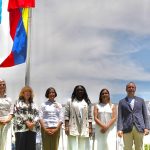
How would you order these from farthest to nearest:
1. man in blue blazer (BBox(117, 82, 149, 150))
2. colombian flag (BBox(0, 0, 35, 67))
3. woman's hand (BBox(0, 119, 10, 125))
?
colombian flag (BBox(0, 0, 35, 67))
woman's hand (BBox(0, 119, 10, 125))
man in blue blazer (BBox(117, 82, 149, 150))

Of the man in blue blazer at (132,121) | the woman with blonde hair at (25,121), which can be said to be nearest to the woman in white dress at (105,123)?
the man in blue blazer at (132,121)

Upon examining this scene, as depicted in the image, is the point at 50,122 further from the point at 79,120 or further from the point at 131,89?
the point at 131,89

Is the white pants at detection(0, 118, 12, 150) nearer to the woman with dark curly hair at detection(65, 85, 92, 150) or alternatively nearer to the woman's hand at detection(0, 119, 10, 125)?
the woman's hand at detection(0, 119, 10, 125)

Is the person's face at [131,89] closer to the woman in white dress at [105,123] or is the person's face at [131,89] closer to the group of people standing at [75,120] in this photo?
the group of people standing at [75,120]

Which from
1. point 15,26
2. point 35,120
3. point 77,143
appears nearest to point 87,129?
point 77,143

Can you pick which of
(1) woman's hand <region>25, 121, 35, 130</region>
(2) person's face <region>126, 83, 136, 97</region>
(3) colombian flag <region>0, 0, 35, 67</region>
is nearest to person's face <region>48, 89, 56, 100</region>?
(1) woman's hand <region>25, 121, 35, 130</region>

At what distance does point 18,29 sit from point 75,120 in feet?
18.7

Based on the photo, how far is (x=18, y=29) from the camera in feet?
50.9

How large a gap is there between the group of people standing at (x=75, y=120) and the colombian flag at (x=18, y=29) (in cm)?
464

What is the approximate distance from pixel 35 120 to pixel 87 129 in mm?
1066

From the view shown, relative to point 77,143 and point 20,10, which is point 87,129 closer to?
point 77,143

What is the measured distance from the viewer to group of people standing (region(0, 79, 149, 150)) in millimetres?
10305

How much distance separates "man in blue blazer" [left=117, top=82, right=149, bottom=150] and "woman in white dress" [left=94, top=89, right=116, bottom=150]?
0.33m

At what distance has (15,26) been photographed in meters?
15.5
